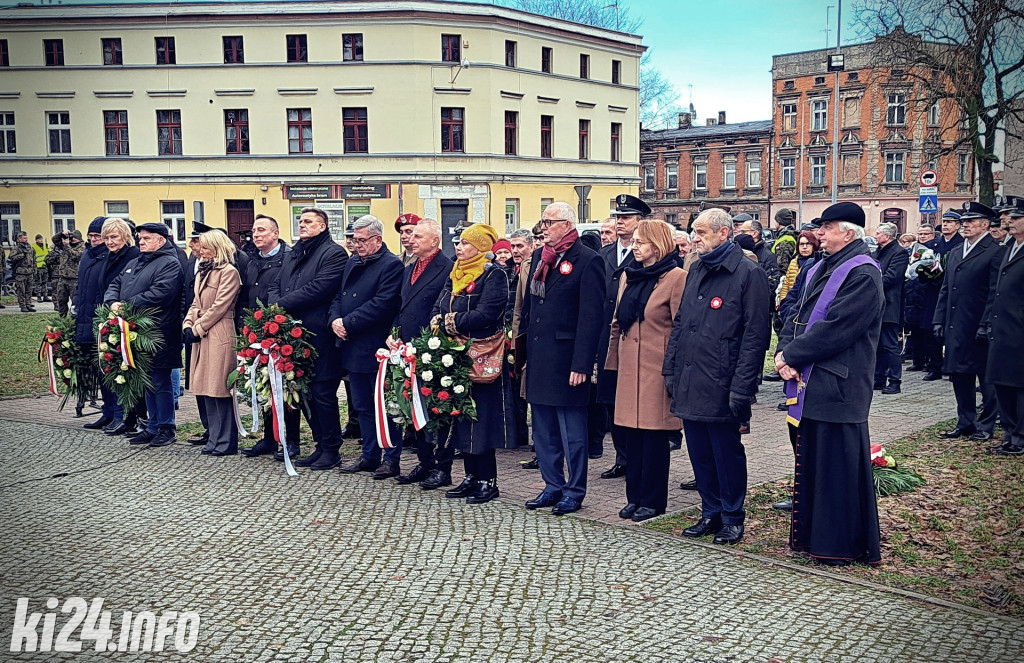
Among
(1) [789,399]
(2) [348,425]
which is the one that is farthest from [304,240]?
(1) [789,399]

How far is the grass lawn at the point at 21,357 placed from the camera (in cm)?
1430

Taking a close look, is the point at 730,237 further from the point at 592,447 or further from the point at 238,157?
the point at 238,157

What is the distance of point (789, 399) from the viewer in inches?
247

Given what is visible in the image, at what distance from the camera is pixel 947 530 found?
6.87 metres

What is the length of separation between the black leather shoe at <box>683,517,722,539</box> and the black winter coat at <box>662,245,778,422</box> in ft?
2.62

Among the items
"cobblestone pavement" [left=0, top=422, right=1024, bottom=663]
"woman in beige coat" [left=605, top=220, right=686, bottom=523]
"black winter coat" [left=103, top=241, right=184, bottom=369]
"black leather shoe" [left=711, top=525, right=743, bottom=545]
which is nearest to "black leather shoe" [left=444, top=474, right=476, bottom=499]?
"cobblestone pavement" [left=0, top=422, right=1024, bottom=663]

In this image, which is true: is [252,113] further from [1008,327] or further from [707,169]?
[1008,327]

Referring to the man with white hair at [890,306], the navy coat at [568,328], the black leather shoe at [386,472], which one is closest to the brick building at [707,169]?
the man with white hair at [890,306]

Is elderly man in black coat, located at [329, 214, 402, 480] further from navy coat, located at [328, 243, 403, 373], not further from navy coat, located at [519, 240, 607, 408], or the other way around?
navy coat, located at [519, 240, 607, 408]

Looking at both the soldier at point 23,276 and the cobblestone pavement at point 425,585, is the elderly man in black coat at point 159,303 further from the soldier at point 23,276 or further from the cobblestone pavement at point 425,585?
the soldier at point 23,276

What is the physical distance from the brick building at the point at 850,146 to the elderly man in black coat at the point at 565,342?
54.7m

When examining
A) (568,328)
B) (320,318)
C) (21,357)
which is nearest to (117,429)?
(320,318)

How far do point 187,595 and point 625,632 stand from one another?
8.53ft

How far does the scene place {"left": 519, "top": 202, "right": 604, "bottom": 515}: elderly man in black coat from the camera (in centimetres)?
727
